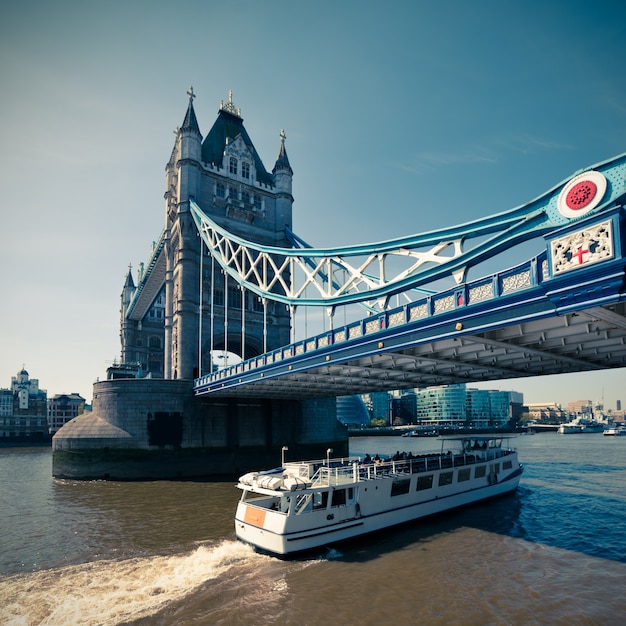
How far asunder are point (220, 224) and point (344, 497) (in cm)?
3920

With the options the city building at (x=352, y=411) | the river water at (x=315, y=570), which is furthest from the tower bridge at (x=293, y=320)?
the city building at (x=352, y=411)

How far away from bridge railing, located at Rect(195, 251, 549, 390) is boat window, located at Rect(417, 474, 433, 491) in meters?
7.77

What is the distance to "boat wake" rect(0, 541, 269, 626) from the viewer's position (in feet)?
43.3

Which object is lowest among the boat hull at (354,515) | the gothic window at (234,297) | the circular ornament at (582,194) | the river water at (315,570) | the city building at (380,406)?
the city building at (380,406)

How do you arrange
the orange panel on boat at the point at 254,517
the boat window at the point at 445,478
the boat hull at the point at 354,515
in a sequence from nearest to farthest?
the boat hull at the point at 354,515 → the orange panel on boat at the point at 254,517 → the boat window at the point at 445,478

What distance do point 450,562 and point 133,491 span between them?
23344mm

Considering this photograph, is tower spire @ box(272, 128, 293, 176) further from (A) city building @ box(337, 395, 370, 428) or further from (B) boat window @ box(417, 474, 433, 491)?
(A) city building @ box(337, 395, 370, 428)

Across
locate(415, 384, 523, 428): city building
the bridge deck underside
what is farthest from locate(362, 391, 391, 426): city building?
the bridge deck underside

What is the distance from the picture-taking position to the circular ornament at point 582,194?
12891mm

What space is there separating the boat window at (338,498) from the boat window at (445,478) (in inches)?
286

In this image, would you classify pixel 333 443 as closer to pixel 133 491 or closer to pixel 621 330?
pixel 133 491

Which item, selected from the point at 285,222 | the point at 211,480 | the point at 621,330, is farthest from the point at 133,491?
the point at 285,222

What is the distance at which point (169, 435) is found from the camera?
4050 cm

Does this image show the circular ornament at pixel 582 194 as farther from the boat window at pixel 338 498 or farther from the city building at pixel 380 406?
the city building at pixel 380 406
